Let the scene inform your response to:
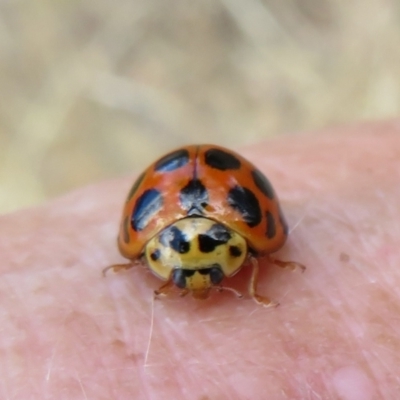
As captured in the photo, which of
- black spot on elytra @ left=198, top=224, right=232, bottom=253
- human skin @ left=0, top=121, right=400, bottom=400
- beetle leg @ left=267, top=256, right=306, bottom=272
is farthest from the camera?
beetle leg @ left=267, top=256, right=306, bottom=272

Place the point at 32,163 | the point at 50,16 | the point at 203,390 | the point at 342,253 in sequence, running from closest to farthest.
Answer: the point at 203,390 → the point at 342,253 → the point at 32,163 → the point at 50,16

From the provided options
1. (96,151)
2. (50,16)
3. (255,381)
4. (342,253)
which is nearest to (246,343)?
(255,381)

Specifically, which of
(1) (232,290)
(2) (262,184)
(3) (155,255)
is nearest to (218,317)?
(1) (232,290)

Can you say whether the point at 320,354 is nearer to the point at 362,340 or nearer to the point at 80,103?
the point at 362,340

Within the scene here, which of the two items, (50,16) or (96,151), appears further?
(50,16)

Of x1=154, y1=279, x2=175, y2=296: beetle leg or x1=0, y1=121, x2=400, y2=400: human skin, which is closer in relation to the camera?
x1=0, y1=121, x2=400, y2=400: human skin

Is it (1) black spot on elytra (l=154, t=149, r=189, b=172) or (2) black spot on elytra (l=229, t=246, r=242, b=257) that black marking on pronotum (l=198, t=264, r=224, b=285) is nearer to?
(2) black spot on elytra (l=229, t=246, r=242, b=257)

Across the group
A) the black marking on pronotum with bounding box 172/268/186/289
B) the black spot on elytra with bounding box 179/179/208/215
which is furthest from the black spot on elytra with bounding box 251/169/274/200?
the black marking on pronotum with bounding box 172/268/186/289
